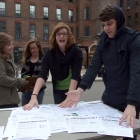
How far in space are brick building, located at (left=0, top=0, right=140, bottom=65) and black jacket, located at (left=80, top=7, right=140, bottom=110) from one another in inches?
1019

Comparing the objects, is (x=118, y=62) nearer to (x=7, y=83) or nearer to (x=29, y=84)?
(x=7, y=83)

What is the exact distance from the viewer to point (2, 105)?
278 cm

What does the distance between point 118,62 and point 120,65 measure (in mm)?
36

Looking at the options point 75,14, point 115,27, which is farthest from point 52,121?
point 75,14

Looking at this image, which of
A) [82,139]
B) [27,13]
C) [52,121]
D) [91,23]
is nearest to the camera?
[82,139]

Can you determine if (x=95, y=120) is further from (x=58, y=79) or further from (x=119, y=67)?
(x=58, y=79)

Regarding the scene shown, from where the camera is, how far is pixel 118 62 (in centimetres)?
188

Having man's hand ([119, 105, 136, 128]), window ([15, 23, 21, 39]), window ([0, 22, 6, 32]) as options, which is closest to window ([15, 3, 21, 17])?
window ([15, 23, 21, 39])

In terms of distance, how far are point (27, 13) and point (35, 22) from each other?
1846 mm

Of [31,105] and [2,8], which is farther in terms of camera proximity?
[2,8]

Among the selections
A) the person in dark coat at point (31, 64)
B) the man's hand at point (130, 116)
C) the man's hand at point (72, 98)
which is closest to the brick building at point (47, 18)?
the person in dark coat at point (31, 64)

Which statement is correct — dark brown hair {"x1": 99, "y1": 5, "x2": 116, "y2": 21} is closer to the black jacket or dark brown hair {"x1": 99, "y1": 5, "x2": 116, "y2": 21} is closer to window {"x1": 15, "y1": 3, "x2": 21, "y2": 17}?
the black jacket

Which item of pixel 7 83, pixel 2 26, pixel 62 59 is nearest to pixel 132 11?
pixel 2 26

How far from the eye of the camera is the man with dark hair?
1.72 m
